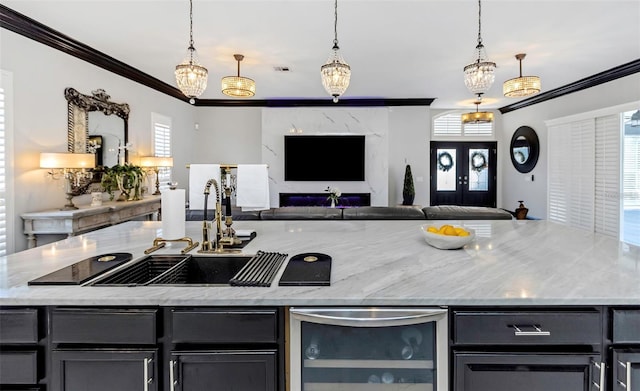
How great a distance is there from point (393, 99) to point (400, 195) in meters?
2.13

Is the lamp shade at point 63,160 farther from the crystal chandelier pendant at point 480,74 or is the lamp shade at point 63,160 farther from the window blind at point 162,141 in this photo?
the crystal chandelier pendant at point 480,74

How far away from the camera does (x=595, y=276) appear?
1285 millimetres

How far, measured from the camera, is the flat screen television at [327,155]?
716 cm

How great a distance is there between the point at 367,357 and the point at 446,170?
26.3 ft

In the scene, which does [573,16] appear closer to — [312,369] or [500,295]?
[500,295]

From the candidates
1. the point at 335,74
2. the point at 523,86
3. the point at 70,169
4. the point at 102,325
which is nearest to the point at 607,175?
the point at 523,86

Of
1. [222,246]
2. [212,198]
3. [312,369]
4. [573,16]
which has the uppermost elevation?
[573,16]

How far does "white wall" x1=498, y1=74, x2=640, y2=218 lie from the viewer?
16.1 ft

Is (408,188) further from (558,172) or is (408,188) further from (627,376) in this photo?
(627,376)

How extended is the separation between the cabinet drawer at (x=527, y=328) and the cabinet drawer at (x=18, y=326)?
1.41 m

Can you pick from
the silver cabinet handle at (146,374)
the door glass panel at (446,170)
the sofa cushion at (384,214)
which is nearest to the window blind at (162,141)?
the sofa cushion at (384,214)

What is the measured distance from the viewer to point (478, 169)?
27.9ft

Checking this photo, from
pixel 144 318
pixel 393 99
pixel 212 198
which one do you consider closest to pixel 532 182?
pixel 393 99

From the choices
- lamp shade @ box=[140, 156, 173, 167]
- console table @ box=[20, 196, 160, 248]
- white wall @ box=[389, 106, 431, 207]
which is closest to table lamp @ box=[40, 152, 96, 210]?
console table @ box=[20, 196, 160, 248]
